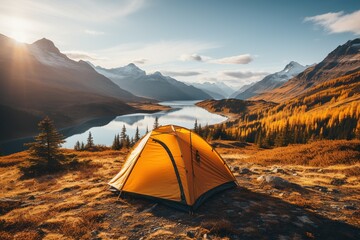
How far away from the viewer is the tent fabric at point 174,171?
39.6 feet

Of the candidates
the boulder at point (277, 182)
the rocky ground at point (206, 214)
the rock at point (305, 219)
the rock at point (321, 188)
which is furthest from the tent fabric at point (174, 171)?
the rock at point (321, 188)

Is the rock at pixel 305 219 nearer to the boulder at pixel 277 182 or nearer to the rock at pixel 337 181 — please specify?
the boulder at pixel 277 182

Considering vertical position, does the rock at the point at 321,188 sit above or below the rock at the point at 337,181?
below

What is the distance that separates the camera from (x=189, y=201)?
11422 millimetres

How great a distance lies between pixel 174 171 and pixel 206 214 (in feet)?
8.84

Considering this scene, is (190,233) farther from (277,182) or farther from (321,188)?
(321,188)

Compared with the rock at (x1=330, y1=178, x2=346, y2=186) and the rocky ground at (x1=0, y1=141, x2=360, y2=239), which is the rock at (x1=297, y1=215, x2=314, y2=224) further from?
the rock at (x1=330, y1=178, x2=346, y2=186)

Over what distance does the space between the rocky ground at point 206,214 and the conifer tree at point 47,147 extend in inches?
288

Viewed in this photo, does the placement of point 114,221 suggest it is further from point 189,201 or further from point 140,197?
point 189,201

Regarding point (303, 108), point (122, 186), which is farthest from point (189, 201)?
point (303, 108)

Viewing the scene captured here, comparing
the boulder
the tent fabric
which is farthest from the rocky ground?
the tent fabric

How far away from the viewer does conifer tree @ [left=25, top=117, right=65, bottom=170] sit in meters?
23.0

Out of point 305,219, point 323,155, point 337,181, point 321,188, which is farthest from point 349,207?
point 323,155

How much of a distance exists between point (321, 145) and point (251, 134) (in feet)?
275
